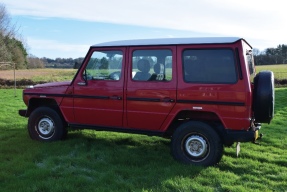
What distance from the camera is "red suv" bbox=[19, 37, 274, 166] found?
5.23 metres

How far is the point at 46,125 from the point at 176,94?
3028 millimetres

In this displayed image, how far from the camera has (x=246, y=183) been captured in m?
Answer: 4.67

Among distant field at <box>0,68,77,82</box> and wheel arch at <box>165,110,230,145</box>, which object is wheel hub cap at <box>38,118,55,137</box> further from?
distant field at <box>0,68,77,82</box>

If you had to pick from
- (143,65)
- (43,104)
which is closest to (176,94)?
(143,65)

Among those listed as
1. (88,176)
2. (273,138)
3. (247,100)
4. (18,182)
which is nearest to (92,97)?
(88,176)

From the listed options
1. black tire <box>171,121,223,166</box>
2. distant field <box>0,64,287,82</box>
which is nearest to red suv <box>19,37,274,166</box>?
black tire <box>171,121,223,166</box>

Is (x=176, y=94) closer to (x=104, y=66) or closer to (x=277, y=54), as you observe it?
(x=104, y=66)

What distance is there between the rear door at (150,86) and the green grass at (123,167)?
706 mm

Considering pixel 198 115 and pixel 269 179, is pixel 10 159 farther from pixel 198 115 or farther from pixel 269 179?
pixel 269 179

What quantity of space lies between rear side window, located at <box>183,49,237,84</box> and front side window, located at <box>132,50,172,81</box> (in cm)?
31

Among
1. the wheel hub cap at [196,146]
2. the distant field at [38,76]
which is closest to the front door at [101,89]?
the wheel hub cap at [196,146]

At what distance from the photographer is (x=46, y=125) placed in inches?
273

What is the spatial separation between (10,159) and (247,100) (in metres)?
4.11

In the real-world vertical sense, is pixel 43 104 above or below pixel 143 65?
below
